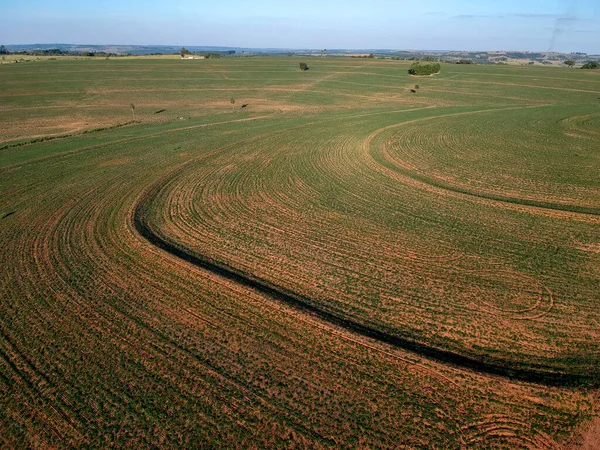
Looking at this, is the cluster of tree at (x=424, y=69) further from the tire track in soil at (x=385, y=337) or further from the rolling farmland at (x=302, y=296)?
the tire track in soil at (x=385, y=337)

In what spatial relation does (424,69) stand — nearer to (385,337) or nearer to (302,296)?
(302,296)

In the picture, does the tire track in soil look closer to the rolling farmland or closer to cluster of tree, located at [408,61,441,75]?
the rolling farmland

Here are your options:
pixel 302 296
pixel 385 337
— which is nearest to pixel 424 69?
pixel 302 296

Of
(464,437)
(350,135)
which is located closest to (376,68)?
(350,135)

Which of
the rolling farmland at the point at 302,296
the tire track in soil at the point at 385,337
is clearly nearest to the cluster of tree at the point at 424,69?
the rolling farmland at the point at 302,296

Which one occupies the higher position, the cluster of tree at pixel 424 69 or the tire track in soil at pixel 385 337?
the cluster of tree at pixel 424 69

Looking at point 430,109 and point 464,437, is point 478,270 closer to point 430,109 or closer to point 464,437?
point 464,437

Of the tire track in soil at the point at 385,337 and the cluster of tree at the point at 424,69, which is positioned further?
the cluster of tree at the point at 424,69

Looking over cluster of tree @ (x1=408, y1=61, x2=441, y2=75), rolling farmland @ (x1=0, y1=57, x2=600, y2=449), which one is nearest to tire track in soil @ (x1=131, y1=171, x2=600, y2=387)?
rolling farmland @ (x1=0, y1=57, x2=600, y2=449)

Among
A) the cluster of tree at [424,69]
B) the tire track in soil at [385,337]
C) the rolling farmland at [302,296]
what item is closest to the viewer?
the rolling farmland at [302,296]
